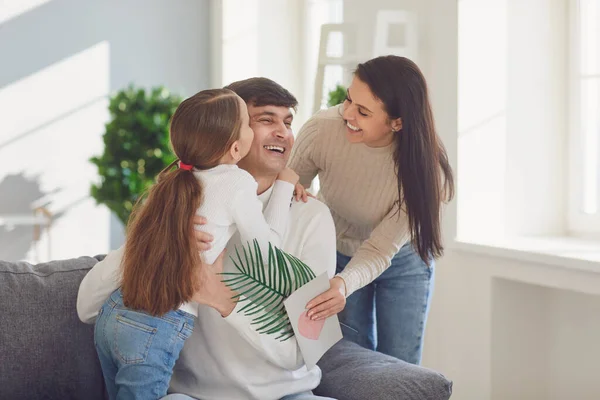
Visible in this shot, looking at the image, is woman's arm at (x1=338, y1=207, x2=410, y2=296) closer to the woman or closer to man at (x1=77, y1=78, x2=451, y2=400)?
the woman

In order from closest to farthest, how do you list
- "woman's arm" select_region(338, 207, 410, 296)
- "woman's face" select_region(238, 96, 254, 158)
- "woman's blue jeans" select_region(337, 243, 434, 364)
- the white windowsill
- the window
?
1. "woman's face" select_region(238, 96, 254, 158)
2. "woman's arm" select_region(338, 207, 410, 296)
3. "woman's blue jeans" select_region(337, 243, 434, 364)
4. the white windowsill
5. the window

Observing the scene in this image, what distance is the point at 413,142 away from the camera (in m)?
2.25

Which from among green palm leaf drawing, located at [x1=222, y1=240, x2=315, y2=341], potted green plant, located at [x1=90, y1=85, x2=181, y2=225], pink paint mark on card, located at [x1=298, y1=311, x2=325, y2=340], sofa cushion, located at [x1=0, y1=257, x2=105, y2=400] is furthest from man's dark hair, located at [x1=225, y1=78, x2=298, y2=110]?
potted green plant, located at [x1=90, y1=85, x2=181, y2=225]

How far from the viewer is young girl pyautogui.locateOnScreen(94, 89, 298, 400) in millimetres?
1879

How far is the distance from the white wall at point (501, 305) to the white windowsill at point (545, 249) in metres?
0.03

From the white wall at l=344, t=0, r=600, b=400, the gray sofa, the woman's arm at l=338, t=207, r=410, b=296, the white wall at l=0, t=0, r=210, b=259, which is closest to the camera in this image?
the gray sofa

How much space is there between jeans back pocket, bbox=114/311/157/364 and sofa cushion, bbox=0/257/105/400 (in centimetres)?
39

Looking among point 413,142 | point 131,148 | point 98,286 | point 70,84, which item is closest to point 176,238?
point 98,286

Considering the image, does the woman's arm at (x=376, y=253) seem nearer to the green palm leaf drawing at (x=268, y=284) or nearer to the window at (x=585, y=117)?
the green palm leaf drawing at (x=268, y=284)

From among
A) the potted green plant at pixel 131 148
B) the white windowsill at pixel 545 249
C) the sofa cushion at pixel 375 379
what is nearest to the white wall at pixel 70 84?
the potted green plant at pixel 131 148

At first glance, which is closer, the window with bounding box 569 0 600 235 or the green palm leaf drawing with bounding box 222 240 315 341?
the green palm leaf drawing with bounding box 222 240 315 341

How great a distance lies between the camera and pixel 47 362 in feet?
7.26

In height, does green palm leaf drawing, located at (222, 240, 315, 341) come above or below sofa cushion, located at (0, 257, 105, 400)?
above

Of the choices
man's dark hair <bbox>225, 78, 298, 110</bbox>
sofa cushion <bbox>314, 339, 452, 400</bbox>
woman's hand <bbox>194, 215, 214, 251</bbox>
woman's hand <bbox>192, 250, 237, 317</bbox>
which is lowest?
sofa cushion <bbox>314, 339, 452, 400</bbox>
